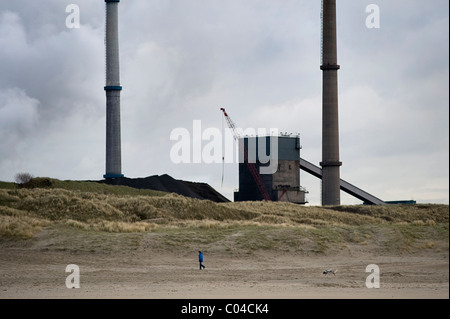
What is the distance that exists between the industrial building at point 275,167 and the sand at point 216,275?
68878 millimetres

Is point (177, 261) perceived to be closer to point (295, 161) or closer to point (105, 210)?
point (105, 210)

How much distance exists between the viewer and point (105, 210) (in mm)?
71375

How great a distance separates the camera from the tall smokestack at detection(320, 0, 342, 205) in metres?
110

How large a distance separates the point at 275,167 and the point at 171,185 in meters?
17.9

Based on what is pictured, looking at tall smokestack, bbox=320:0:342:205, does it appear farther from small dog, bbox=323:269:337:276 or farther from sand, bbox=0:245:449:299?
small dog, bbox=323:269:337:276

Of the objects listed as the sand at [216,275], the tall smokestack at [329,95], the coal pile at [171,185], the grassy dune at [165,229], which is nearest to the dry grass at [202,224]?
the grassy dune at [165,229]

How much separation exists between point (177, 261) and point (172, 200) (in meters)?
36.2

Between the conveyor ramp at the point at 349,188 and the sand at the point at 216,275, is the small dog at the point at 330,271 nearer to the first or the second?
the sand at the point at 216,275

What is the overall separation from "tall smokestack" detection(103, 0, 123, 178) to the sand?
65.3 meters

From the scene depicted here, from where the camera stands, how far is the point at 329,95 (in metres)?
110

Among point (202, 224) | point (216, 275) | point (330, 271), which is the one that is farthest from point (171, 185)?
point (330, 271)

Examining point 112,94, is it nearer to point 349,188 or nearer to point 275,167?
point 275,167
